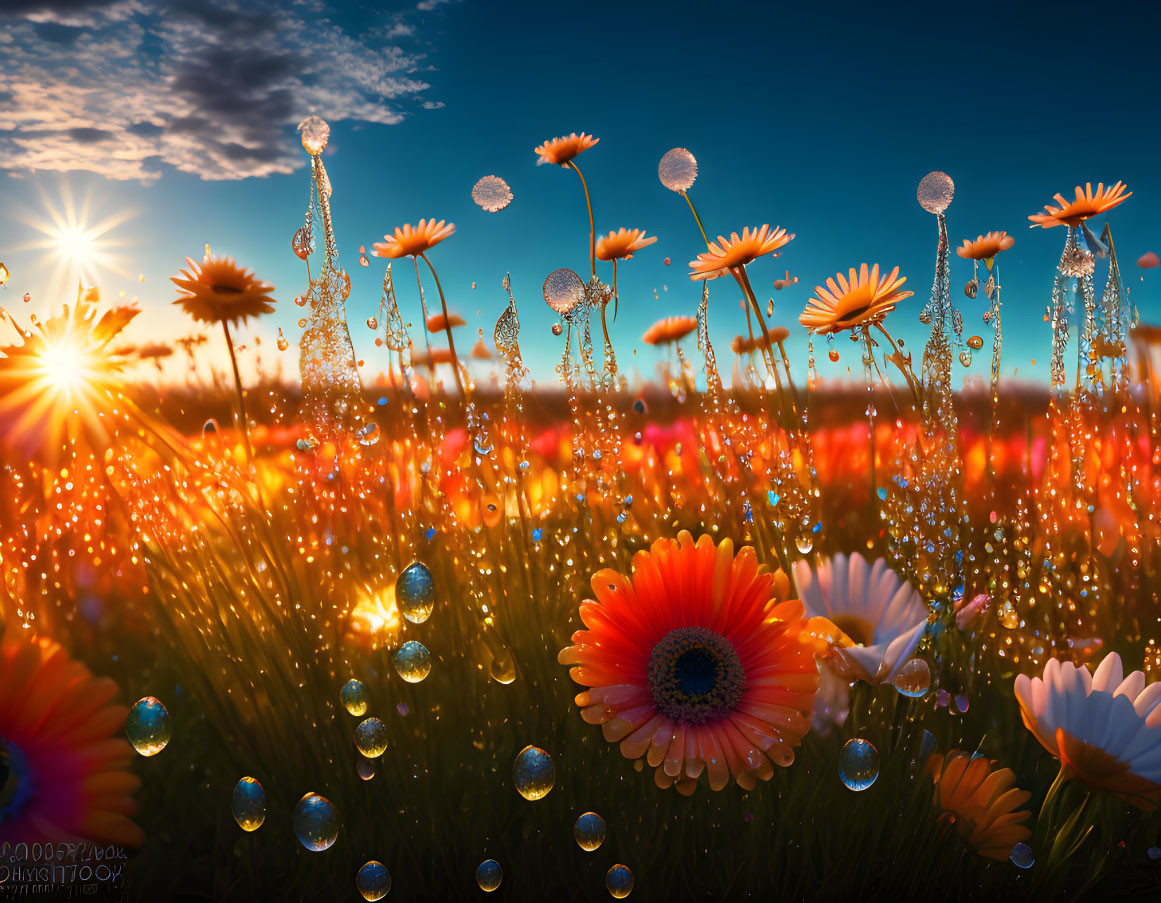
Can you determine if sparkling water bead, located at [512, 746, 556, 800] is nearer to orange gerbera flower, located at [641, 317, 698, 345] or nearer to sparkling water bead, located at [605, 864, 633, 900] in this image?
sparkling water bead, located at [605, 864, 633, 900]

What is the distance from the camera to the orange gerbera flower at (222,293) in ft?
5.44

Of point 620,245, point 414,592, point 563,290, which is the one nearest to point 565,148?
point 620,245

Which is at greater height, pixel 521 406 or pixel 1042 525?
pixel 521 406

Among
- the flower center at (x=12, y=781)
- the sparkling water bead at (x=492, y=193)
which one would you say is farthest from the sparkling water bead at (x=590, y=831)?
the sparkling water bead at (x=492, y=193)

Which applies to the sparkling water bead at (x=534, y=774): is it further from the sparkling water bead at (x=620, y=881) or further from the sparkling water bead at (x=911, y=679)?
the sparkling water bead at (x=911, y=679)

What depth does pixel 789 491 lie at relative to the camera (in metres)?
1.06

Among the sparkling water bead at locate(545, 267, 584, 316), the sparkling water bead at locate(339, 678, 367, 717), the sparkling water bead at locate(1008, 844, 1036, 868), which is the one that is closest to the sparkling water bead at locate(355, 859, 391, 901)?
the sparkling water bead at locate(339, 678, 367, 717)

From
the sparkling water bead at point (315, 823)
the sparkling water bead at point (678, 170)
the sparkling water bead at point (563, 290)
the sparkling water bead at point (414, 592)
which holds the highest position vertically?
the sparkling water bead at point (678, 170)

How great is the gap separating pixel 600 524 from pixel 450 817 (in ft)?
1.48

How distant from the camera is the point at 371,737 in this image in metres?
0.80

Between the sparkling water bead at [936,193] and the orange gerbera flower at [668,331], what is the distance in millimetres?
934

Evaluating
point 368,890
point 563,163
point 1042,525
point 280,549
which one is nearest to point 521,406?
point 280,549

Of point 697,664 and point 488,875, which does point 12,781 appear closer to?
point 488,875

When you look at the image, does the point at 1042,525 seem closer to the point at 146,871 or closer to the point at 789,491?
the point at 789,491
